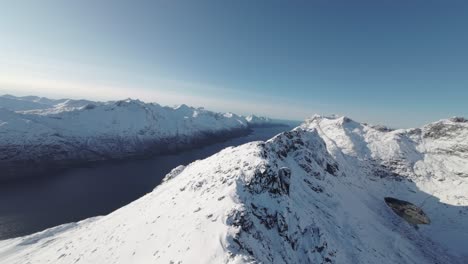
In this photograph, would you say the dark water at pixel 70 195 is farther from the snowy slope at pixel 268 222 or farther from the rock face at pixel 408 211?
the rock face at pixel 408 211

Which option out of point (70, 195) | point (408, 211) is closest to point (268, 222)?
point (408, 211)

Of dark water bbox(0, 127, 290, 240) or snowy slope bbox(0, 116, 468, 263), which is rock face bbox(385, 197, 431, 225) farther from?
dark water bbox(0, 127, 290, 240)

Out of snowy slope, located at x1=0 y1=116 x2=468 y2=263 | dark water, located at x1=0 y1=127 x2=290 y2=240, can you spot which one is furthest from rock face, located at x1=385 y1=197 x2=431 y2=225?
dark water, located at x1=0 y1=127 x2=290 y2=240

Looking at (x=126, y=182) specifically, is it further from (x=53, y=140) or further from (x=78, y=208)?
(x=53, y=140)

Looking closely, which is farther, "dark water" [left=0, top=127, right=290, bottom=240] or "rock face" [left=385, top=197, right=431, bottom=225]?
"dark water" [left=0, top=127, right=290, bottom=240]

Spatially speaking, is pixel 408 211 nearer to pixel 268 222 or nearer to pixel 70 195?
pixel 268 222

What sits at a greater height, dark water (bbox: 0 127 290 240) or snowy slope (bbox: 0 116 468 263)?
snowy slope (bbox: 0 116 468 263)

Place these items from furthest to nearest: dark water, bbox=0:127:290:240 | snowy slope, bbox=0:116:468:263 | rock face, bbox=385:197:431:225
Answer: dark water, bbox=0:127:290:240, rock face, bbox=385:197:431:225, snowy slope, bbox=0:116:468:263

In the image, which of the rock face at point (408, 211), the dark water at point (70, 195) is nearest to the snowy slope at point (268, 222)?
the rock face at point (408, 211)
